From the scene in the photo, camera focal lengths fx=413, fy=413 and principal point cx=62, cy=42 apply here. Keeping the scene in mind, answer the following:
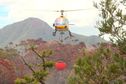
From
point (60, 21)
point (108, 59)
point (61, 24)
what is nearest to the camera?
Answer: point (108, 59)

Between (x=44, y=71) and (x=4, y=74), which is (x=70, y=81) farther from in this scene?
(x=4, y=74)

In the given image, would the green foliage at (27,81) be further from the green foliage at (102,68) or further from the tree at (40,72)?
the green foliage at (102,68)

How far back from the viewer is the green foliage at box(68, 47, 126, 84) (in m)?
16.9

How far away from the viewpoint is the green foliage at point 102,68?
1688cm

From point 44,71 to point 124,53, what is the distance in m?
4.05

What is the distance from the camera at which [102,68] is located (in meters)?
18.0

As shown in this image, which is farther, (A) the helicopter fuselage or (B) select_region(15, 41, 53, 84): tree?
(A) the helicopter fuselage

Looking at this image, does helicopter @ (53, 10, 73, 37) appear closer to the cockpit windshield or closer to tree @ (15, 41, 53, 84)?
the cockpit windshield

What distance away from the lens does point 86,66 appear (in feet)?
58.2

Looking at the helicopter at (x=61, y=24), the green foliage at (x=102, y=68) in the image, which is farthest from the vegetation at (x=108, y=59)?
the helicopter at (x=61, y=24)

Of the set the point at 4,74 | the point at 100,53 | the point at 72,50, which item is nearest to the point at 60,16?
the point at 100,53

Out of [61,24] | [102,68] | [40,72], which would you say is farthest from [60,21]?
[102,68]

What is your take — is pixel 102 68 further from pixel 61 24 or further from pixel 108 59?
pixel 61 24

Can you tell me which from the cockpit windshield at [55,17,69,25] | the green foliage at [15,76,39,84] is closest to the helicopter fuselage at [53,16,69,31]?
the cockpit windshield at [55,17,69,25]
